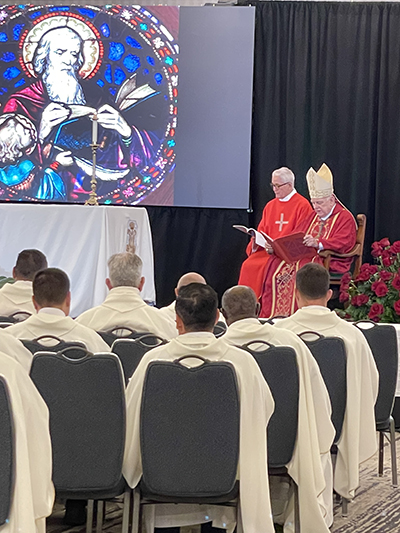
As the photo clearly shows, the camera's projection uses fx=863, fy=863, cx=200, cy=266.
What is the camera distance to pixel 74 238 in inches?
254

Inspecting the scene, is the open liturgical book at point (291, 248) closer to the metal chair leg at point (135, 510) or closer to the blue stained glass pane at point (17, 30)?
the blue stained glass pane at point (17, 30)

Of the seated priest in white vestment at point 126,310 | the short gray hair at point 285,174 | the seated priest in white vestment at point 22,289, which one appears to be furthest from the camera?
the short gray hair at point 285,174

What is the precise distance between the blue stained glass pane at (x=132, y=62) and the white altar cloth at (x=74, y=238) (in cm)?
256

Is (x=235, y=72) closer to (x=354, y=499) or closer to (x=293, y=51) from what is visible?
(x=293, y=51)

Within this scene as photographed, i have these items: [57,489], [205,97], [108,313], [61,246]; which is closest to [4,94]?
[205,97]

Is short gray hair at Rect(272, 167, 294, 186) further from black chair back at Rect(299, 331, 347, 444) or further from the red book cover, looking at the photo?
black chair back at Rect(299, 331, 347, 444)

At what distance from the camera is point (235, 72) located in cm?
848

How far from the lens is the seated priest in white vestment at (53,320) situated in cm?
334

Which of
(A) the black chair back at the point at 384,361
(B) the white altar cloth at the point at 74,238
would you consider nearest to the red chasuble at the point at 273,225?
(B) the white altar cloth at the point at 74,238

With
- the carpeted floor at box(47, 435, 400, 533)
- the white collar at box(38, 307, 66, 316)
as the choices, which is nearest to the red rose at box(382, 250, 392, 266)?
the carpeted floor at box(47, 435, 400, 533)

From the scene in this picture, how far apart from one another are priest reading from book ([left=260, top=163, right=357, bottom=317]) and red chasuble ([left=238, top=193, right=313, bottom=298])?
80 mm

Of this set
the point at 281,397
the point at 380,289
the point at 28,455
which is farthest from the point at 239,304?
the point at 380,289

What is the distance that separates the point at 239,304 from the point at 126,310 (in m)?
0.92

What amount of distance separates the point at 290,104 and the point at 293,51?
528 millimetres
